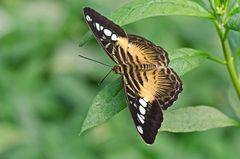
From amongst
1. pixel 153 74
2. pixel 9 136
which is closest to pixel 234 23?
pixel 153 74

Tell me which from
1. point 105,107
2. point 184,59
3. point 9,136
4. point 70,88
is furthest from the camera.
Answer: point 70,88

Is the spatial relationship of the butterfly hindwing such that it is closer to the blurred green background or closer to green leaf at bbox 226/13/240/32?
green leaf at bbox 226/13/240/32

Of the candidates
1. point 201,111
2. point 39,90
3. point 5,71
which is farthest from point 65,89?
point 201,111

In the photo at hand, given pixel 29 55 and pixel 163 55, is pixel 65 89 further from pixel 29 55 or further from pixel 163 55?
pixel 163 55

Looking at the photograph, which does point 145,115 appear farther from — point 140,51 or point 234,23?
point 234,23

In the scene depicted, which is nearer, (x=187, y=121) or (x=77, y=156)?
(x=187, y=121)

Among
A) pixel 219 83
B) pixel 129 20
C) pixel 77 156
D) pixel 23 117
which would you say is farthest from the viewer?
pixel 219 83
